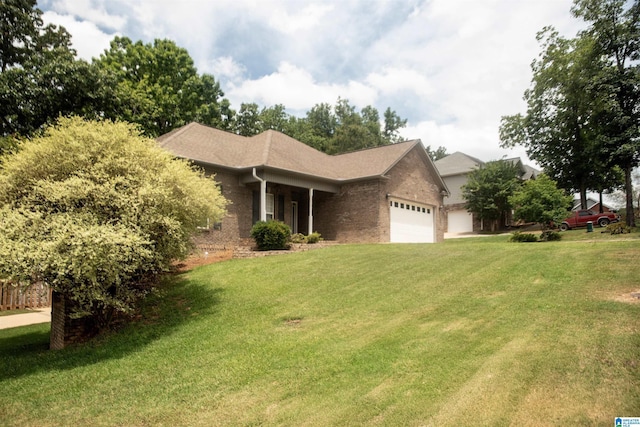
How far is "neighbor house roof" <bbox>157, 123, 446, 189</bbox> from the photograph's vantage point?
1797cm

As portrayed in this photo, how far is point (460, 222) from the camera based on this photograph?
36.8m

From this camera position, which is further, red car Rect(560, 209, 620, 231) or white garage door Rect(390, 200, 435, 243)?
red car Rect(560, 209, 620, 231)

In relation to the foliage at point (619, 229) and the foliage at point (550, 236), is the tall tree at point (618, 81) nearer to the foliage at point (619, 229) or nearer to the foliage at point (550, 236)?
the foliage at point (619, 229)

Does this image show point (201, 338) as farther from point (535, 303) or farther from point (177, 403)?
point (535, 303)

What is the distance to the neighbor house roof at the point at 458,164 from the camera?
38500 mm

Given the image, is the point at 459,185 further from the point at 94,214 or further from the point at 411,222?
the point at 94,214

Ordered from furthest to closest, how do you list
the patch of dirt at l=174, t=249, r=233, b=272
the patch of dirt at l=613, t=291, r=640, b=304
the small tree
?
1. the small tree
2. the patch of dirt at l=174, t=249, r=233, b=272
3. the patch of dirt at l=613, t=291, r=640, b=304

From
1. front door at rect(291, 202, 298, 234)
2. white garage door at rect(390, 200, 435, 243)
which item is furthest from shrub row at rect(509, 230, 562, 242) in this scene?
front door at rect(291, 202, 298, 234)

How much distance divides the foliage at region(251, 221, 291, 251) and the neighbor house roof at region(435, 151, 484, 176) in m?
25.9

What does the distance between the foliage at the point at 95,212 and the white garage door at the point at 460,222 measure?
30.4 m

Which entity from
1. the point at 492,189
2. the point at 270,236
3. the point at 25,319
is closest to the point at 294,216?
the point at 270,236

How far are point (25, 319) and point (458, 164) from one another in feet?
119

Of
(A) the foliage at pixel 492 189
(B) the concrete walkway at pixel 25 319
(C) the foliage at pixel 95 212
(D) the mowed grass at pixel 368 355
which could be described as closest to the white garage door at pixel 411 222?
(A) the foliage at pixel 492 189

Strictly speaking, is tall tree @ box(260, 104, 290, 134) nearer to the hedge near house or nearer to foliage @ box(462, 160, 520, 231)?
foliage @ box(462, 160, 520, 231)
